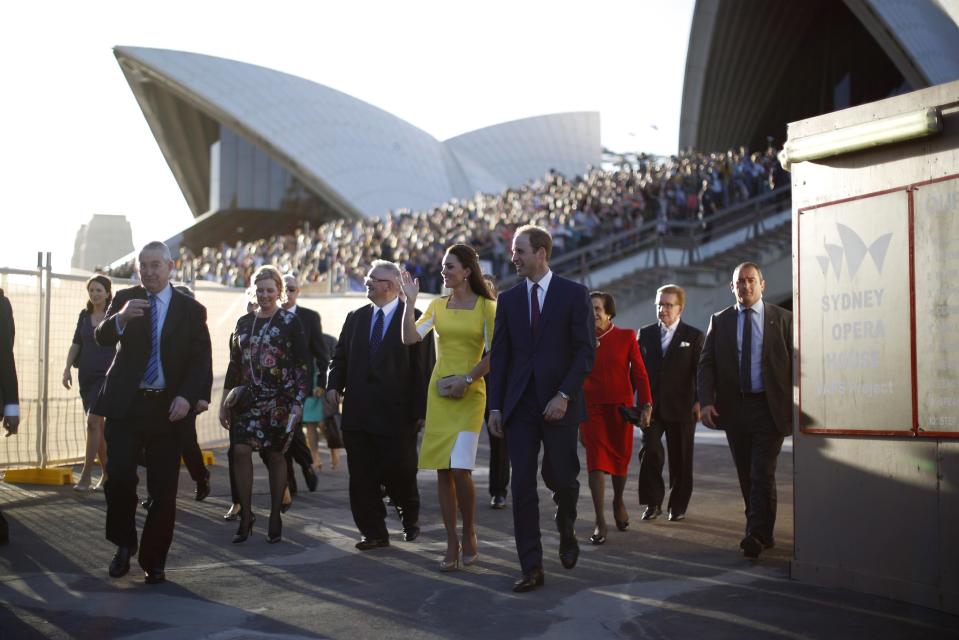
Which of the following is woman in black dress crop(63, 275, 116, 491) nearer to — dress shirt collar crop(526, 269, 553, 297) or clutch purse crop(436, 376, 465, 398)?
clutch purse crop(436, 376, 465, 398)

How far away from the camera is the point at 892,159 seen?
17.9 ft

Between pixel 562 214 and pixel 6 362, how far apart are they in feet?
59.1

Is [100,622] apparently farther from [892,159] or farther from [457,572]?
[892,159]

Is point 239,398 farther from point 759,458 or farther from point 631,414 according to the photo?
point 759,458

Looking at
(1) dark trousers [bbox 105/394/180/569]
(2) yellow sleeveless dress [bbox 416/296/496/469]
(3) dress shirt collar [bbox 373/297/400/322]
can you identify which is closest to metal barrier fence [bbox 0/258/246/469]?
(3) dress shirt collar [bbox 373/297/400/322]

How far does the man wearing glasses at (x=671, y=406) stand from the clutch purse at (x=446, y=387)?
7.44 ft

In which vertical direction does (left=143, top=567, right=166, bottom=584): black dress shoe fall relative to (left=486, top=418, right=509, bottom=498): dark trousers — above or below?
below

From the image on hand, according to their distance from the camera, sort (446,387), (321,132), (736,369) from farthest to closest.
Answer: (321,132) → (736,369) → (446,387)

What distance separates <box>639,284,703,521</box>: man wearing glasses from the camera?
26.9 feet

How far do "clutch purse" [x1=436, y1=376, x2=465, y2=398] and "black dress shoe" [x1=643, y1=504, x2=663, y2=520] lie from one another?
8.21 feet

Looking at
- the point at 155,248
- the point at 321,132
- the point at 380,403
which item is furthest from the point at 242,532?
the point at 321,132

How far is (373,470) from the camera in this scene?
281 inches

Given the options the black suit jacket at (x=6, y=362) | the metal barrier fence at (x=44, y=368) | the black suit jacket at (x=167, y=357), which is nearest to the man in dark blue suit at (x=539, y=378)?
the black suit jacket at (x=167, y=357)

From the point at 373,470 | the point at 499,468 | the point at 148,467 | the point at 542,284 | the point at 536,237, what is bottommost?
the point at 499,468
